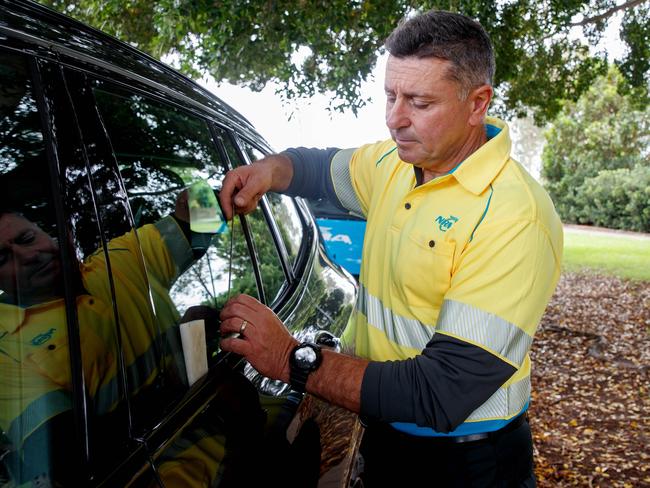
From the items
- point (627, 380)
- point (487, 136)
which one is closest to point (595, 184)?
point (627, 380)

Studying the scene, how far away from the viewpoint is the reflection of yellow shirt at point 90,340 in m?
1.08

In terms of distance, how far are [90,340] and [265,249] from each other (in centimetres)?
111

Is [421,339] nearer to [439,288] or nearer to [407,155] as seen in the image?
[439,288]

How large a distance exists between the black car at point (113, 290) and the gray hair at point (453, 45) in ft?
2.18

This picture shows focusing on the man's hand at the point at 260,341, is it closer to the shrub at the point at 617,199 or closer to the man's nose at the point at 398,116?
the man's nose at the point at 398,116

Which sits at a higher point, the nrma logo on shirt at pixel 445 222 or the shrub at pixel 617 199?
the nrma logo on shirt at pixel 445 222

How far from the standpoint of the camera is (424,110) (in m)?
1.73

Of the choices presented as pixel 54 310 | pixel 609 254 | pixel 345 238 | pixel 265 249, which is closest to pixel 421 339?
pixel 265 249

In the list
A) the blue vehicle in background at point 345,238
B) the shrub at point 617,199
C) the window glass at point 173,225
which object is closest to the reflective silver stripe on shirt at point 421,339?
the window glass at point 173,225

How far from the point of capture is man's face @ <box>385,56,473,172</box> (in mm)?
1696

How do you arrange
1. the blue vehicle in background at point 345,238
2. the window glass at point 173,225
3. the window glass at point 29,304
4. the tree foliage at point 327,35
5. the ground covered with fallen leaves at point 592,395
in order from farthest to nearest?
the blue vehicle in background at point 345,238
the tree foliage at point 327,35
the ground covered with fallen leaves at point 592,395
the window glass at point 173,225
the window glass at point 29,304

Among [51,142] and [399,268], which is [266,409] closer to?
[399,268]

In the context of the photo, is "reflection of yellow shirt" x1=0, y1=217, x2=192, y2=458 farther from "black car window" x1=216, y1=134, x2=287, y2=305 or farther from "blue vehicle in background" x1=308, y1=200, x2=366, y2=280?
"blue vehicle in background" x1=308, y1=200, x2=366, y2=280

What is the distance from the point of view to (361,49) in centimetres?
647
